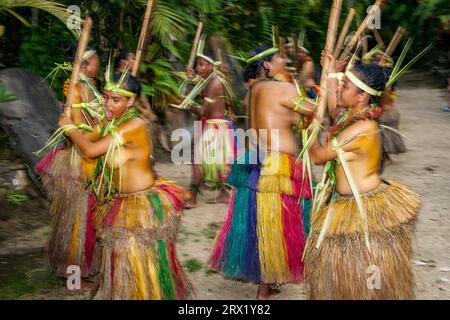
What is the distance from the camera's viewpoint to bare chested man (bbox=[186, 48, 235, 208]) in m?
6.45

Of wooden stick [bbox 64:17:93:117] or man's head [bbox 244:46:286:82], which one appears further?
man's head [bbox 244:46:286:82]

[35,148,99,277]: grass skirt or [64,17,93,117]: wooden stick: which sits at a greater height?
[64,17,93,117]: wooden stick

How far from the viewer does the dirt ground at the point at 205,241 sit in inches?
181

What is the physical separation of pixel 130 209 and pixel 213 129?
3.01 metres

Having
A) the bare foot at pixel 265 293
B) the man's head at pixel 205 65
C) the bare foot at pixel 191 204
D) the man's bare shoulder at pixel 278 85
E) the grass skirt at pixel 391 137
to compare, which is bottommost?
the bare foot at pixel 265 293

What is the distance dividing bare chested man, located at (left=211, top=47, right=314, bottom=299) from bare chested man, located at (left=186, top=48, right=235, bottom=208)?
1935mm

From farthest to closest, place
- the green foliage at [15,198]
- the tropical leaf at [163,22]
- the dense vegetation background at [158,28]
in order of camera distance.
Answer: the dense vegetation background at [158,28] → the tropical leaf at [163,22] → the green foliage at [15,198]

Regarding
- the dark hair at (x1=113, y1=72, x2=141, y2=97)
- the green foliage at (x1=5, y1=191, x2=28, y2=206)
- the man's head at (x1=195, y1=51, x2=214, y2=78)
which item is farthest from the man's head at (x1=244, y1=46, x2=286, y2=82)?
the green foliage at (x1=5, y1=191, x2=28, y2=206)

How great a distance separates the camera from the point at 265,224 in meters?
4.27

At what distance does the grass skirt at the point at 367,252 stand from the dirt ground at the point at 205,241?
112 cm

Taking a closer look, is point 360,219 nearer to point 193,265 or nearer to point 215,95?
→ point 193,265

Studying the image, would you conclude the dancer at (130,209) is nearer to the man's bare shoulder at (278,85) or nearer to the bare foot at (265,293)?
the bare foot at (265,293)

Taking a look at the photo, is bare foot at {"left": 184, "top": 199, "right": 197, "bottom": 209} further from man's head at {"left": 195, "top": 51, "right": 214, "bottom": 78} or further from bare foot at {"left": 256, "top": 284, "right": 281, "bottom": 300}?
bare foot at {"left": 256, "top": 284, "right": 281, "bottom": 300}

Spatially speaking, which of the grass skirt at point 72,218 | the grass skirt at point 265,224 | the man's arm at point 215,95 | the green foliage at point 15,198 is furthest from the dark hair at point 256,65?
the green foliage at point 15,198
